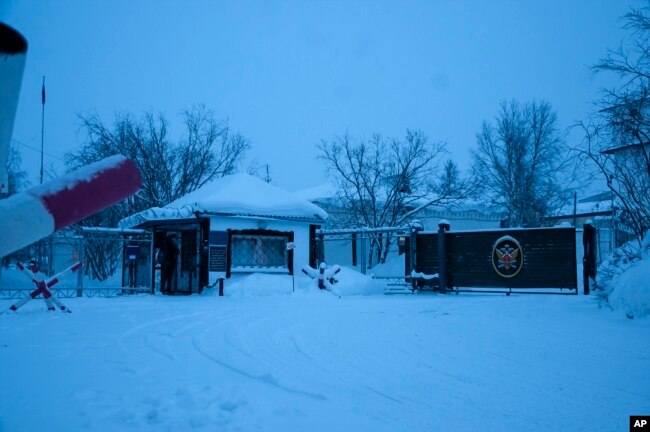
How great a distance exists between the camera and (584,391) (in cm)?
467

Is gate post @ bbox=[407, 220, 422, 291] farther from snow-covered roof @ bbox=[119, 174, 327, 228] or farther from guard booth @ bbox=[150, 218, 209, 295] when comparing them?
guard booth @ bbox=[150, 218, 209, 295]

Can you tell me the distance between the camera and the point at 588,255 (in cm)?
1606

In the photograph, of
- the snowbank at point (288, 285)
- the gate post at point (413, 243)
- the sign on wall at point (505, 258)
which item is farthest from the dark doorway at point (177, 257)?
the sign on wall at point (505, 258)

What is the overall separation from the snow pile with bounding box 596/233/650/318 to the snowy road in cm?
27

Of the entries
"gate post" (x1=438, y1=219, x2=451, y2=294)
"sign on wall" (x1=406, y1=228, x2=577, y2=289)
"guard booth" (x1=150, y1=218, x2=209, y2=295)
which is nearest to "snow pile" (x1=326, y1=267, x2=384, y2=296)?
"sign on wall" (x1=406, y1=228, x2=577, y2=289)

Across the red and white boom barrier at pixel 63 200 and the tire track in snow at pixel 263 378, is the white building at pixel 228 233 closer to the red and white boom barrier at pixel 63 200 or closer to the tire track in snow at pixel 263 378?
the tire track in snow at pixel 263 378

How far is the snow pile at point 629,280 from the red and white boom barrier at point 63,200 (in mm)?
8863

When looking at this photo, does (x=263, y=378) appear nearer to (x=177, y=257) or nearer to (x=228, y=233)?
(x=228, y=233)

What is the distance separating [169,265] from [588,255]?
47.3ft

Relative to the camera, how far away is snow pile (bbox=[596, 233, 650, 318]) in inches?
327

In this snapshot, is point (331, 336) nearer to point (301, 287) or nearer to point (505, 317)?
point (505, 317)

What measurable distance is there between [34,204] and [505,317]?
9.89 metres

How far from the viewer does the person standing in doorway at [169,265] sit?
1975 centimetres

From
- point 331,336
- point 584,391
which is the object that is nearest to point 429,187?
point 331,336
